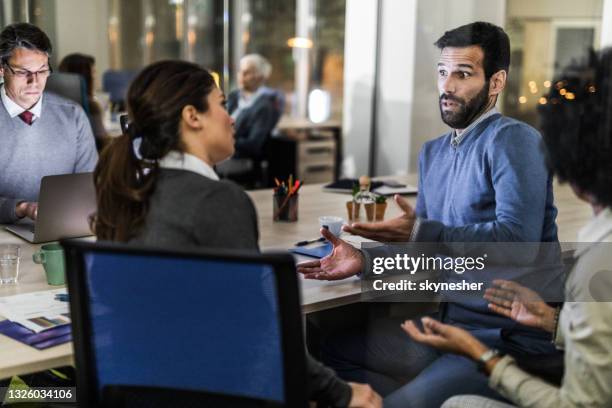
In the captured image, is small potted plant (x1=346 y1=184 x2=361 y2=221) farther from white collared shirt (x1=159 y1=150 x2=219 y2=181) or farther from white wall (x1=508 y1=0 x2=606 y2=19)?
white collared shirt (x1=159 y1=150 x2=219 y2=181)

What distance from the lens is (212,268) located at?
1171 millimetres

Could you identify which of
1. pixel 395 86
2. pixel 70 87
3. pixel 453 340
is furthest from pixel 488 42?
pixel 395 86

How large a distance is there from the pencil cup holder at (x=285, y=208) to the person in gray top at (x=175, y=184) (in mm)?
1084

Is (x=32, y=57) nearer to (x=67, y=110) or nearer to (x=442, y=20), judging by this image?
(x=67, y=110)

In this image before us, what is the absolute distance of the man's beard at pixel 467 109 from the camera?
80.5 inches

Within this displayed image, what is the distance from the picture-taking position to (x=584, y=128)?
56.7 inches

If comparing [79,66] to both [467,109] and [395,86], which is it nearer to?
[395,86]

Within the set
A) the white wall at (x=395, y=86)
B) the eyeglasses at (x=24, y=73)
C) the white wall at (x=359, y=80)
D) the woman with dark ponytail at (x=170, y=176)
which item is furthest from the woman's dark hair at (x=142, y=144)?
the white wall at (x=359, y=80)

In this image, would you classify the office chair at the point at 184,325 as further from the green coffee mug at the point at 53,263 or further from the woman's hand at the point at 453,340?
the green coffee mug at the point at 53,263

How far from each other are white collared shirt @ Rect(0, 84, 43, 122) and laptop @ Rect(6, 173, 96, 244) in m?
0.60

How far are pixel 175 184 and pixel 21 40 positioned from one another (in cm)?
150

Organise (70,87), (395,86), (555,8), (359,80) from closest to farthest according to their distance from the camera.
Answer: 1. (70,87)
2. (555,8)
3. (395,86)
4. (359,80)

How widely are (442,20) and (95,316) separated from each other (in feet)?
6.61

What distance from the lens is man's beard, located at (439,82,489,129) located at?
204 cm
